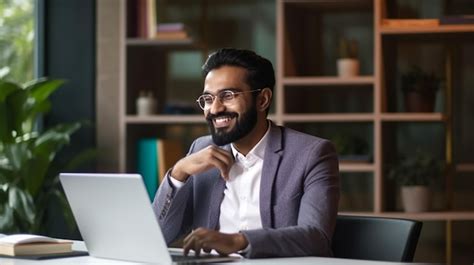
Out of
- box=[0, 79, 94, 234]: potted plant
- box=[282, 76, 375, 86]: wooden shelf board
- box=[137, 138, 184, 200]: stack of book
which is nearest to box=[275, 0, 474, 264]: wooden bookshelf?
box=[282, 76, 375, 86]: wooden shelf board

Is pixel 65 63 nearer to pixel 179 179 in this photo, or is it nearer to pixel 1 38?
pixel 1 38

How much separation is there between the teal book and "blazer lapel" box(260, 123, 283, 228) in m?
2.01

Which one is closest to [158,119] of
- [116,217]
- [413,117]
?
[413,117]

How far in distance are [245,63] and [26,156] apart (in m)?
1.98

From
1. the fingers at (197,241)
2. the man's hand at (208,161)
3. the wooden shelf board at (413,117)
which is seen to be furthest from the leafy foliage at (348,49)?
the fingers at (197,241)

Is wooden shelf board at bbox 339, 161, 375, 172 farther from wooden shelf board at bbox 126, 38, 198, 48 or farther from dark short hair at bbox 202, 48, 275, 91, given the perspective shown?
dark short hair at bbox 202, 48, 275, 91

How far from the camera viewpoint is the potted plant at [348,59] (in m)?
4.72

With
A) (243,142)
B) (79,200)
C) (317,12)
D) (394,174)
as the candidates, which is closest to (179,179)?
(243,142)

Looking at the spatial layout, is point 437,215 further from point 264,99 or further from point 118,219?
point 118,219

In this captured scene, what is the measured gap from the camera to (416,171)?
462 cm

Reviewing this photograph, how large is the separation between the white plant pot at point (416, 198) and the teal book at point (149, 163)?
4.11 feet

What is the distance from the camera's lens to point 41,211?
4.81 meters

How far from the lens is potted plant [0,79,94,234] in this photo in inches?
181

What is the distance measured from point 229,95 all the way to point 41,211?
2.17 m
